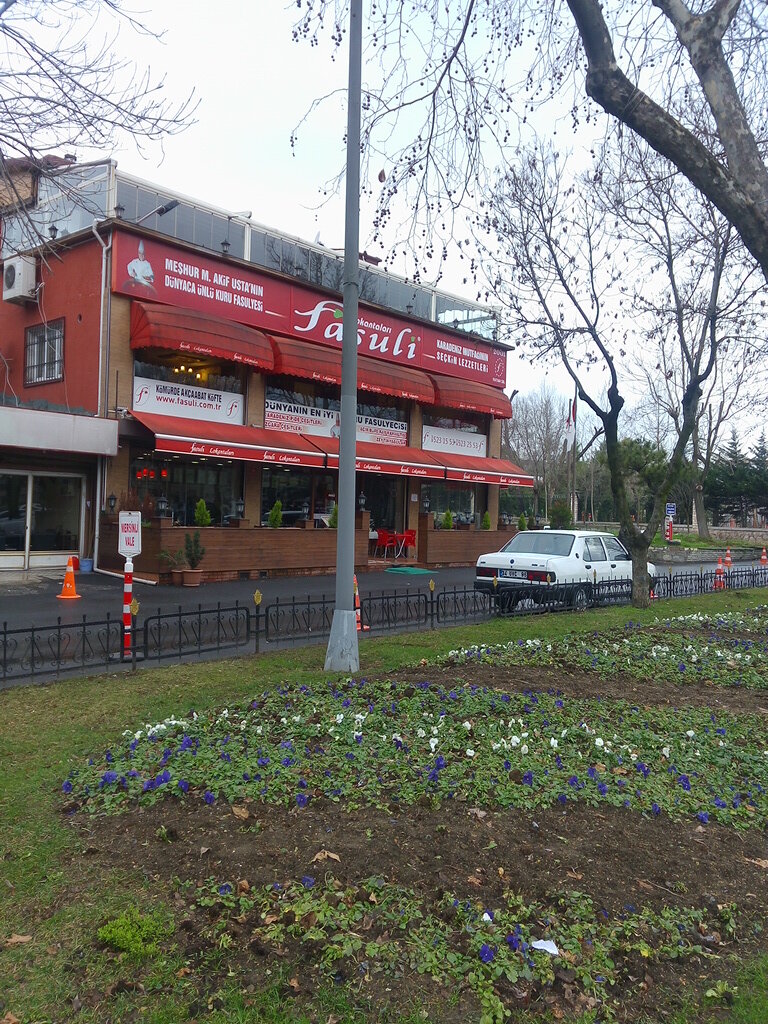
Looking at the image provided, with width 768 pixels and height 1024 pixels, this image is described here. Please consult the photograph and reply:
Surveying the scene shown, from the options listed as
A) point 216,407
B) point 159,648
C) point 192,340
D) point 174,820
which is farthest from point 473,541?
point 174,820

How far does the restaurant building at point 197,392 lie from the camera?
19.2 metres

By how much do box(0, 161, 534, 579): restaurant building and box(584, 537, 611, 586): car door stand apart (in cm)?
500

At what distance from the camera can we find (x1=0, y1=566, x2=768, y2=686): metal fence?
8766 mm

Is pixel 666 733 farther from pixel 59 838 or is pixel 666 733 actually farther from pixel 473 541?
pixel 473 541

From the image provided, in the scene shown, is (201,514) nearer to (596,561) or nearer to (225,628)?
(225,628)

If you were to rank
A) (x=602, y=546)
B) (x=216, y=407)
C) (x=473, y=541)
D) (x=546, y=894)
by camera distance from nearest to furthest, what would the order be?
(x=546, y=894) → (x=602, y=546) → (x=216, y=407) → (x=473, y=541)

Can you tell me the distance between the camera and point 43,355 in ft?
72.0

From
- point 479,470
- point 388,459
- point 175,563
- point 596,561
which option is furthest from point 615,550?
point 479,470

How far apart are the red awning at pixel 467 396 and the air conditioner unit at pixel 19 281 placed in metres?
13.8

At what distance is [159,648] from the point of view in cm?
926

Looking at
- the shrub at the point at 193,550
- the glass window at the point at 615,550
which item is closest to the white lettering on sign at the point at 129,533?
the shrub at the point at 193,550

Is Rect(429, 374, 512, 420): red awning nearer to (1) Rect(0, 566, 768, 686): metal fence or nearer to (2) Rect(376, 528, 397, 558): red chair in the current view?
(2) Rect(376, 528, 397, 558): red chair

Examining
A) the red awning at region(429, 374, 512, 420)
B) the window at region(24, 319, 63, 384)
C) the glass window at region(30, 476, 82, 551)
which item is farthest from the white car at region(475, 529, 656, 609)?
the red awning at region(429, 374, 512, 420)

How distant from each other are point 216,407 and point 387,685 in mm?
16725
